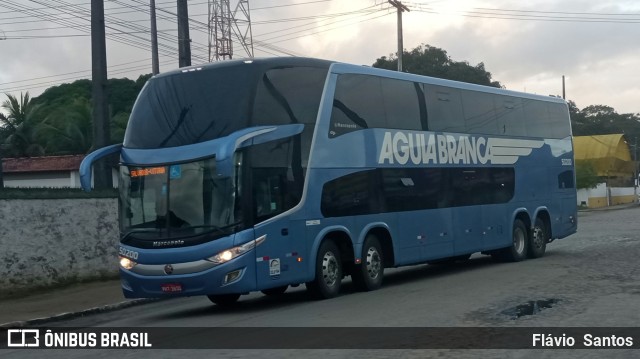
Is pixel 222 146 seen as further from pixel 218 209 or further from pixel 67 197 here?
pixel 67 197

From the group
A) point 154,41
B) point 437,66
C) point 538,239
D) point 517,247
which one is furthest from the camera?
point 437,66

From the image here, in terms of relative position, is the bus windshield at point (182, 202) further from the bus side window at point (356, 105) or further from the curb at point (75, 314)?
the bus side window at point (356, 105)

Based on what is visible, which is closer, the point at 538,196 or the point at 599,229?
the point at 538,196

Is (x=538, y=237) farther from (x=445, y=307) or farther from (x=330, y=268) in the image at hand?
(x=445, y=307)

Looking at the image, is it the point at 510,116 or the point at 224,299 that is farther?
the point at 510,116

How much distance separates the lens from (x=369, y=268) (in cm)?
1645

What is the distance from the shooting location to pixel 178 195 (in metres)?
13.8

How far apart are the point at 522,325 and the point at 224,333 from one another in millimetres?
4026

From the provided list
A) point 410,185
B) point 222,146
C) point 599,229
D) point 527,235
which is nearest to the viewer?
point 222,146

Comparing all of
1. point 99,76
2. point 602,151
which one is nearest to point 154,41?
point 99,76

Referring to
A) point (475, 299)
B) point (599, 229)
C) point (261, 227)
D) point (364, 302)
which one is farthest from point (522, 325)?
point (599, 229)

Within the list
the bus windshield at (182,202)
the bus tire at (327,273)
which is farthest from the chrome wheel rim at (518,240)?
the bus windshield at (182,202)

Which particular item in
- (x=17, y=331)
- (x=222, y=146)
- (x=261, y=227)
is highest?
(x=222, y=146)

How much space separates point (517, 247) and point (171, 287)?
37.1 ft
